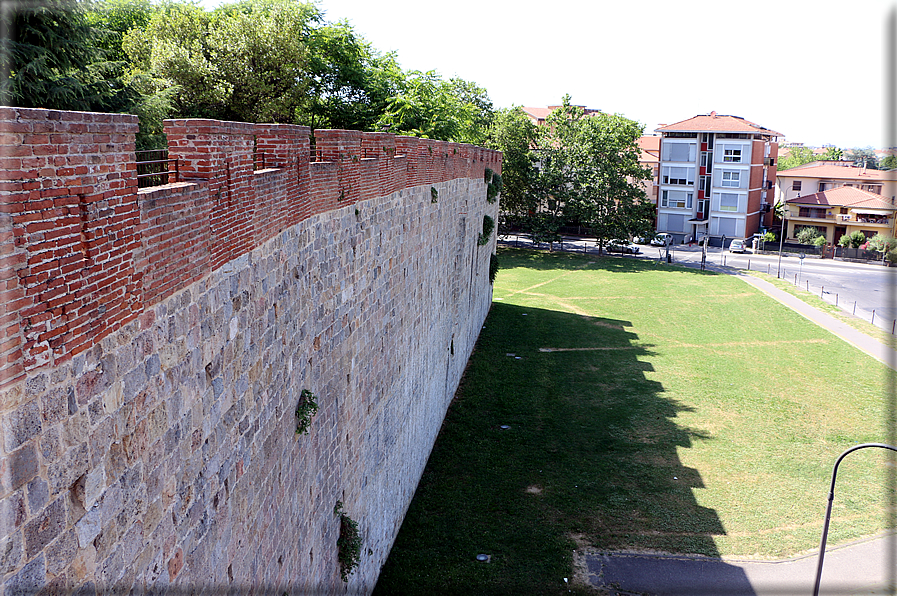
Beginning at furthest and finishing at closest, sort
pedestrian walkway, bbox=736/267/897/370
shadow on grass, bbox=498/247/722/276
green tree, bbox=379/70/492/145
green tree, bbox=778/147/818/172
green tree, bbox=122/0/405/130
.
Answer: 1. green tree, bbox=778/147/818/172
2. shadow on grass, bbox=498/247/722/276
3. green tree, bbox=379/70/492/145
4. pedestrian walkway, bbox=736/267/897/370
5. green tree, bbox=122/0/405/130

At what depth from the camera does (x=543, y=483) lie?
15578 mm

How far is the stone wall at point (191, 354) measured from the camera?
3318 mm

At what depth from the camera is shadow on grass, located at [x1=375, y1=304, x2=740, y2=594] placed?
12398mm

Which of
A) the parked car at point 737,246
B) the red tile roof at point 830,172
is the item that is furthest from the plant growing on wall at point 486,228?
the red tile roof at point 830,172

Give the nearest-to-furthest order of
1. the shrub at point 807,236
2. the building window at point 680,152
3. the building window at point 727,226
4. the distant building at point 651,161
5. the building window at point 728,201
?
the shrub at point 807,236 < the building window at point 728,201 < the building window at point 727,226 < the building window at point 680,152 < the distant building at point 651,161

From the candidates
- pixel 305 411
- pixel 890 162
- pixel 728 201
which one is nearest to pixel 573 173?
pixel 728 201

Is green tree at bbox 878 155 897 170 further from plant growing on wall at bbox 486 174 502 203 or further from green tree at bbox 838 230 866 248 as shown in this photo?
green tree at bbox 838 230 866 248

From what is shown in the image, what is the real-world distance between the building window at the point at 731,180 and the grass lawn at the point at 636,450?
33.8 meters

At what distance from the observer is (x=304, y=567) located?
797cm

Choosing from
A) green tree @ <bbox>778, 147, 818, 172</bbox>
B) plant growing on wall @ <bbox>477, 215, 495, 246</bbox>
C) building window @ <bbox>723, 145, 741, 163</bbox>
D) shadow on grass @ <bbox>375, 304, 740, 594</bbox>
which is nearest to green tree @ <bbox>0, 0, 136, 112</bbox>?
shadow on grass @ <bbox>375, 304, 740, 594</bbox>

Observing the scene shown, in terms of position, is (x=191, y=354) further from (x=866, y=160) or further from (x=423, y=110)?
(x=866, y=160)

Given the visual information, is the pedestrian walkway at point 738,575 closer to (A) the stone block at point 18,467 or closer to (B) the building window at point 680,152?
(A) the stone block at point 18,467

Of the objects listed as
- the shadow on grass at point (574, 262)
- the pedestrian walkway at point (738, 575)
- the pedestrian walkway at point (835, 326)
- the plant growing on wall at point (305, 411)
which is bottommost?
the pedestrian walkway at point (738, 575)

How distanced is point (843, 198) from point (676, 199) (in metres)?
→ 14.4
